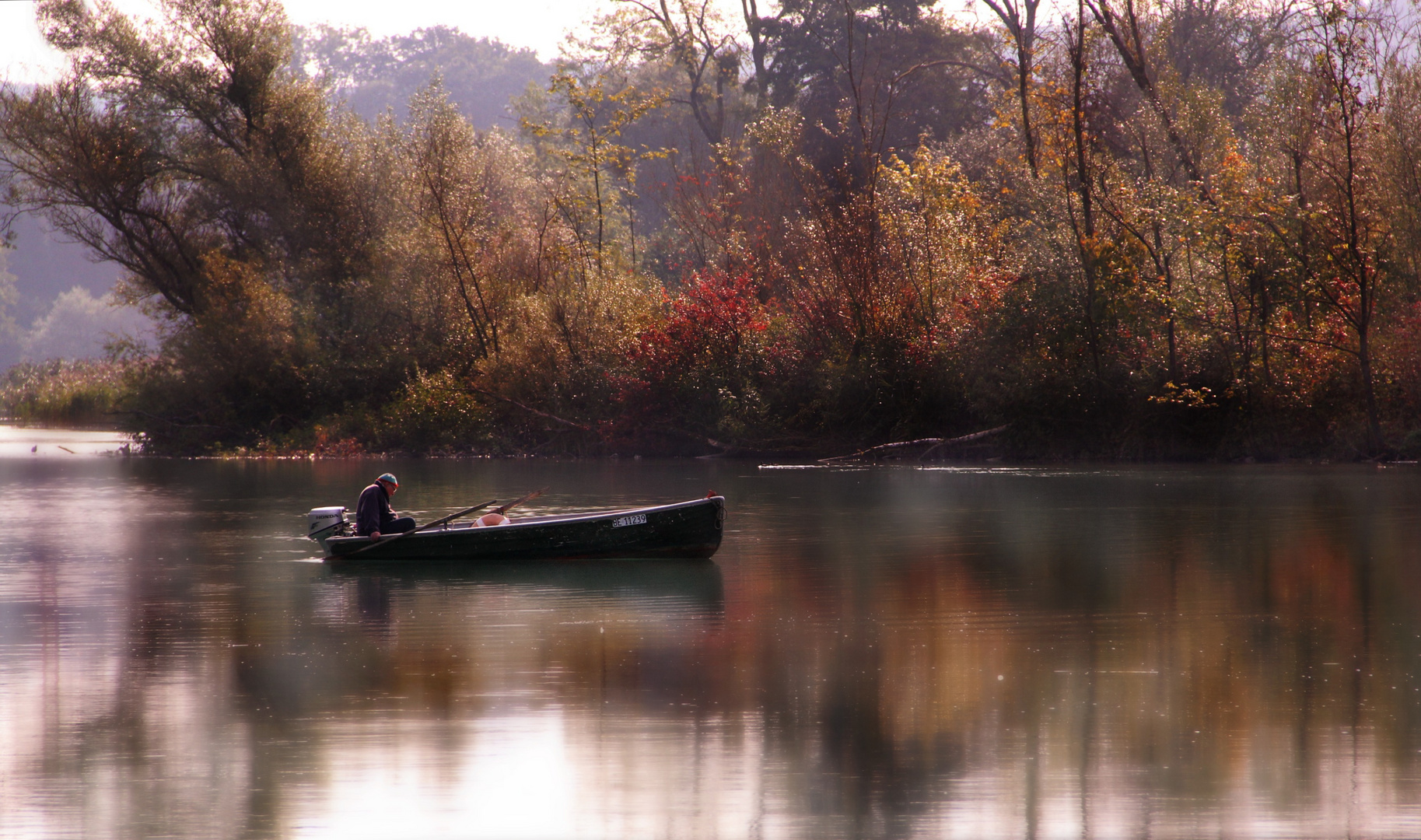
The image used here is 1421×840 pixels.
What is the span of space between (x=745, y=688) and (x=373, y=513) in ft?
27.1

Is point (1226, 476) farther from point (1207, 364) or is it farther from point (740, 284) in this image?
point (740, 284)

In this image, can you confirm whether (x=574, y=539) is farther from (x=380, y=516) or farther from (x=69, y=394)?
(x=69, y=394)

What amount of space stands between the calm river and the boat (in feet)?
0.91

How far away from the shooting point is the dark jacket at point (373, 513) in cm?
1714

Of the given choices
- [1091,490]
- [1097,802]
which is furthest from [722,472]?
[1097,802]

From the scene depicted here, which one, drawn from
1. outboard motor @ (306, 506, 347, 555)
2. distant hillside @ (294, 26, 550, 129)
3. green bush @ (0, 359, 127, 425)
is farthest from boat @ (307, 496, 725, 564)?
distant hillside @ (294, 26, 550, 129)

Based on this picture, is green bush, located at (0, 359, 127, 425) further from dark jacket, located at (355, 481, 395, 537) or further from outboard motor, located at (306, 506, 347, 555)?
dark jacket, located at (355, 481, 395, 537)

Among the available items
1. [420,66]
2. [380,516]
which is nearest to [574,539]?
[380,516]

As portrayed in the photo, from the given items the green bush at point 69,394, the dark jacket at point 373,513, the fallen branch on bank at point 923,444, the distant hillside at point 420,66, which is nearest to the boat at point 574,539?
the dark jacket at point 373,513

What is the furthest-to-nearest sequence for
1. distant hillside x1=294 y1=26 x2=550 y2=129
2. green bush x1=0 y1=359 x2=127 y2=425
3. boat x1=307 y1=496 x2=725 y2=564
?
1. distant hillside x1=294 y1=26 x2=550 y2=129
2. green bush x1=0 y1=359 x2=127 y2=425
3. boat x1=307 y1=496 x2=725 y2=564

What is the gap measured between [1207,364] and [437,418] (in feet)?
70.2

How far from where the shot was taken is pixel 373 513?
17125mm

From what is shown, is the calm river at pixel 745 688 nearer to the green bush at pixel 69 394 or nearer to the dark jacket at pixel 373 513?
the dark jacket at pixel 373 513

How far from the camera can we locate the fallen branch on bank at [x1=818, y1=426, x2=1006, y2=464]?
3322cm
